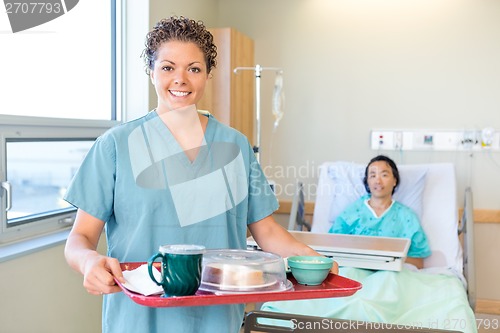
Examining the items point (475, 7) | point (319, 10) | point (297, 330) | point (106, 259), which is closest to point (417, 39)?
point (475, 7)

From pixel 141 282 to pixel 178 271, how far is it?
93mm

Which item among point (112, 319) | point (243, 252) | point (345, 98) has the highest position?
point (345, 98)

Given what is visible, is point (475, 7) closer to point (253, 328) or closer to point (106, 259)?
point (253, 328)

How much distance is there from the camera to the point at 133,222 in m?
1.19

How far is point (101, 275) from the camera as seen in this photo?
97 cm

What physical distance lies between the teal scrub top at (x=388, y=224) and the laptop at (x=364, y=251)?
0.42m

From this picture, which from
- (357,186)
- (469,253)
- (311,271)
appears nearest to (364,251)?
(469,253)

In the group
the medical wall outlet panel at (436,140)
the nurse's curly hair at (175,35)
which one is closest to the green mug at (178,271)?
the nurse's curly hair at (175,35)

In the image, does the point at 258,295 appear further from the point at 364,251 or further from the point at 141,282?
the point at 364,251

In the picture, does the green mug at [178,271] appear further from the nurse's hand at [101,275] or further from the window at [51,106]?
the window at [51,106]

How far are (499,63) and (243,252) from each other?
2.74 metres

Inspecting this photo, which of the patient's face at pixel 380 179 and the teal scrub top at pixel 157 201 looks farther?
the patient's face at pixel 380 179

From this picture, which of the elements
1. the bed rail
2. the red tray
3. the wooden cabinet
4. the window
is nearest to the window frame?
the window

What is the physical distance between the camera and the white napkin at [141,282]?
39.4 inches
